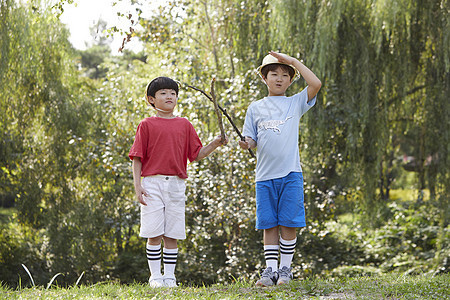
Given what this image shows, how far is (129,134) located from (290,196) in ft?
15.9

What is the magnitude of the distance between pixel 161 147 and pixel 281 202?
3.30ft

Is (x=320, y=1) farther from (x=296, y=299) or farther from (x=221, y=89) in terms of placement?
(x=296, y=299)

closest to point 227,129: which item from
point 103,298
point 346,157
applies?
point 346,157

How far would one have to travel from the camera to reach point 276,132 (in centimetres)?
405

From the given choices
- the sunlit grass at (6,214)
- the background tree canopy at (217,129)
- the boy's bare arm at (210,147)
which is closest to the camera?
the boy's bare arm at (210,147)

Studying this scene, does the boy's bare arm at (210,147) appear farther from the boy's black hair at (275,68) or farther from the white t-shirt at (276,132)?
the boy's black hair at (275,68)

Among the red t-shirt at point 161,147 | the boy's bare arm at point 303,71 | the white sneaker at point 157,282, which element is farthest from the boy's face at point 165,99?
the white sneaker at point 157,282

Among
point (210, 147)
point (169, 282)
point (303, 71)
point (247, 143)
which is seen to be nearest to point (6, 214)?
point (169, 282)

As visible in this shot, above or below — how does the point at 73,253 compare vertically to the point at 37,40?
below

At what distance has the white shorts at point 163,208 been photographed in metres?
4.09

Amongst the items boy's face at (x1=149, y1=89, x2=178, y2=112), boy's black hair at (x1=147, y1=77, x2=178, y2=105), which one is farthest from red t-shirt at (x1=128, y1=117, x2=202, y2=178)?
boy's black hair at (x1=147, y1=77, x2=178, y2=105)

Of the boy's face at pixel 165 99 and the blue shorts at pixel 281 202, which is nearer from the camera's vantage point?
the blue shorts at pixel 281 202

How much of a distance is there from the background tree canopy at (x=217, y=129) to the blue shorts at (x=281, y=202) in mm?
3665

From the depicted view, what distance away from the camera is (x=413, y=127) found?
28.5 feet
